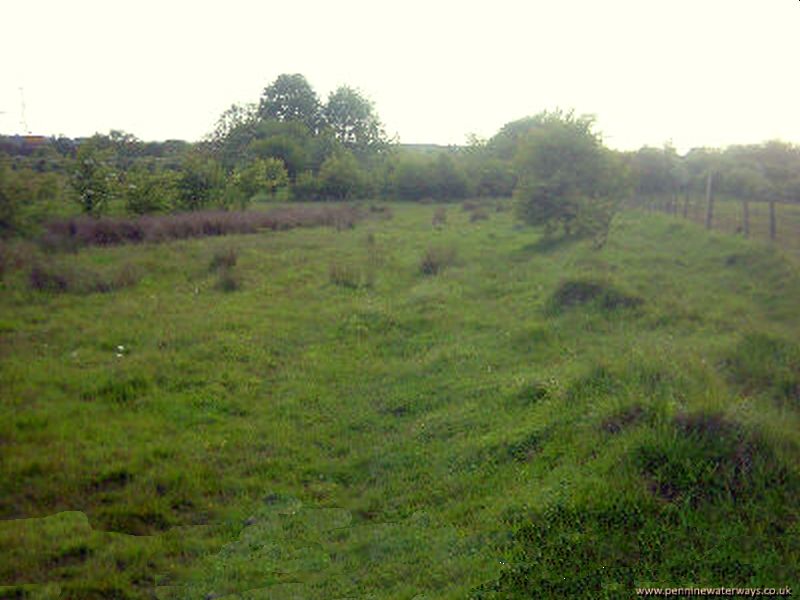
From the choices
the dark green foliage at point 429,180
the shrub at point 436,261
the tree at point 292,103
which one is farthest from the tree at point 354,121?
the shrub at point 436,261

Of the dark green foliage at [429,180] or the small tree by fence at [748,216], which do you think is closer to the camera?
the small tree by fence at [748,216]

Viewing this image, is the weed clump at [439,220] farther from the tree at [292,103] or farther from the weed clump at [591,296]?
the tree at [292,103]

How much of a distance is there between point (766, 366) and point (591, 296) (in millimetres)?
4760

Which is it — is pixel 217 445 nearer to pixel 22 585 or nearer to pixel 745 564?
pixel 22 585

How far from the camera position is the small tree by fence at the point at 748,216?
67.1ft

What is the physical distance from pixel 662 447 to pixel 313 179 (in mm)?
39871

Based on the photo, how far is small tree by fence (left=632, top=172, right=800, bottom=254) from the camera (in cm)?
2045

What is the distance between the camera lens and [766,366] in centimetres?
769

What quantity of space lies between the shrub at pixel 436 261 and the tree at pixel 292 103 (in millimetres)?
46150

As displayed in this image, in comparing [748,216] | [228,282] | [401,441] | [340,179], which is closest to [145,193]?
[228,282]

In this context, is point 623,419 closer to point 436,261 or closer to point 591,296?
point 591,296

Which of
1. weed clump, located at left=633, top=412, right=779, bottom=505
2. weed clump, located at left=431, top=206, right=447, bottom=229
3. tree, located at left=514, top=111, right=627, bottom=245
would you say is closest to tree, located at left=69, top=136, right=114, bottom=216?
weed clump, located at left=431, top=206, right=447, bottom=229

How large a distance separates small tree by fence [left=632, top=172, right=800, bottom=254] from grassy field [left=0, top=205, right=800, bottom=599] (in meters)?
7.14

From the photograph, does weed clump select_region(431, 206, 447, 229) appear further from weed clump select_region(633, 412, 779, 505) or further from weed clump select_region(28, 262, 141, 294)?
weed clump select_region(633, 412, 779, 505)
